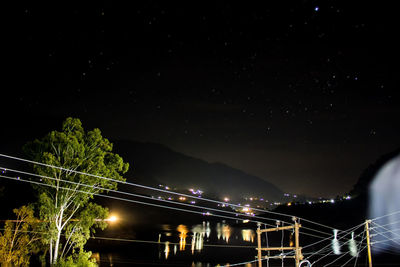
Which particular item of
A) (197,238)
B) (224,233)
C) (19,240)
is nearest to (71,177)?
(19,240)

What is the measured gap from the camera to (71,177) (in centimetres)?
1806

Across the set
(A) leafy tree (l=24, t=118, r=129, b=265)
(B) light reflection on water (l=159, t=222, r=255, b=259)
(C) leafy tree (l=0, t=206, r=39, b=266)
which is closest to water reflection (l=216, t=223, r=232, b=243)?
(B) light reflection on water (l=159, t=222, r=255, b=259)

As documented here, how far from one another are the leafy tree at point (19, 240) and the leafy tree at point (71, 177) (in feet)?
2.16

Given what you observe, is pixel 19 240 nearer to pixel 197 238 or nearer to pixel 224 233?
pixel 197 238

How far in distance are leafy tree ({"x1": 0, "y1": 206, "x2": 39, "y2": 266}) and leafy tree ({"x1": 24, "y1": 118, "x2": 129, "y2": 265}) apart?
2.16 feet

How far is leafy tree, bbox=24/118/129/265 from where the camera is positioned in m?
17.4

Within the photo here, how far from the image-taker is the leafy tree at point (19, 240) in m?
16.1

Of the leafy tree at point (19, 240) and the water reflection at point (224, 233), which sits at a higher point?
the leafy tree at point (19, 240)

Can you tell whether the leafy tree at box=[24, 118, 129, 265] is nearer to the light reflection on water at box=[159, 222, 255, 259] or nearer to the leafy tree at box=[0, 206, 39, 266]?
the leafy tree at box=[0, 206, 39, 266]

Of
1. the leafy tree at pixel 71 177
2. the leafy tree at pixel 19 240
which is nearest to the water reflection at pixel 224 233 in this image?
the leafy tree at pixel 71 177

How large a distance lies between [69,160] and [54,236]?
441cm

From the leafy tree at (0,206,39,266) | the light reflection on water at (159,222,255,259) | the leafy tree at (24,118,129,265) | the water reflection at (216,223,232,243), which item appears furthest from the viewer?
the water reflection at (216,223,232,243)

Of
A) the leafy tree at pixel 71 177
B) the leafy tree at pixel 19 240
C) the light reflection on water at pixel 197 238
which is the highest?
the leafy tree at pixel 71 177

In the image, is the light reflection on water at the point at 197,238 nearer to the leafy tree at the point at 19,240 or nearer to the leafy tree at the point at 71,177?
the leafy tree at the point at 71,177
